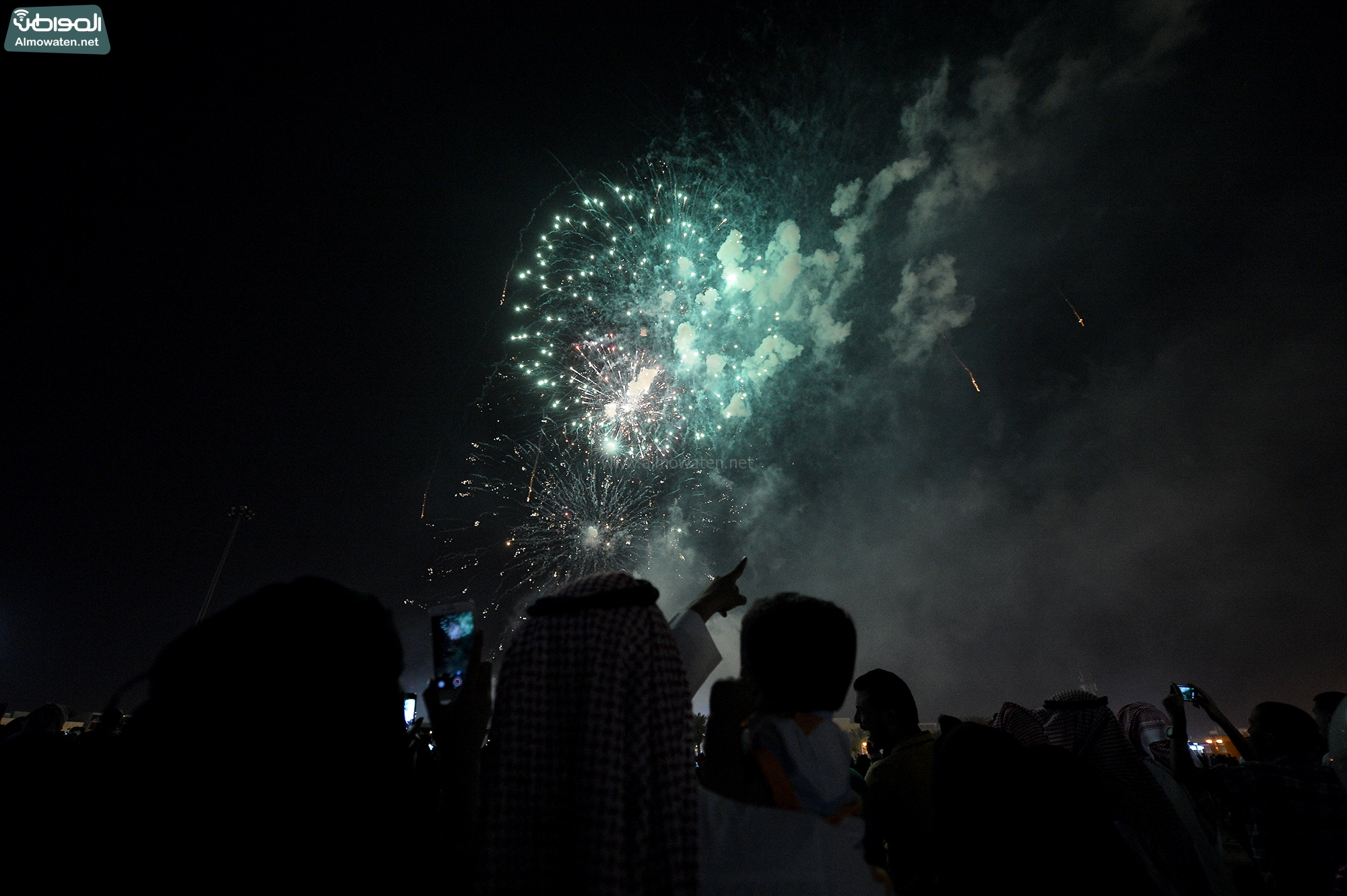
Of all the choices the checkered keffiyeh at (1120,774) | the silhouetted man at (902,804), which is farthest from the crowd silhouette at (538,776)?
the checkered keffiyeh at (1120,774)

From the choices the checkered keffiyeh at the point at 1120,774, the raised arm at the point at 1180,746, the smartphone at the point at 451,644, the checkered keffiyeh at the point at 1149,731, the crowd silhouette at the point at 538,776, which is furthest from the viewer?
the checkered keffiyeh at the point at 1149,731

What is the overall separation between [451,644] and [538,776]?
1.29 meters

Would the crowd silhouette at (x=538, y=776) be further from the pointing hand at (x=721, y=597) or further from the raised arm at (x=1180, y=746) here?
the raised arm at (x=1180, y=746)

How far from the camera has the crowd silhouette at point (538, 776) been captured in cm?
176

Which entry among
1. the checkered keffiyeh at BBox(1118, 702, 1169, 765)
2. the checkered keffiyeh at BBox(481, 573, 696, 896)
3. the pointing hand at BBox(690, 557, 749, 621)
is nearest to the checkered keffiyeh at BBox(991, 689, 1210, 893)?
the checkered keffiyeh at BBox(1118, 702, 1169, 765)

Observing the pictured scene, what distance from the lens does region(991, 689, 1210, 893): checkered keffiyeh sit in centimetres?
390

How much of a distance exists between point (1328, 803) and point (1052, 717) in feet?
5.97

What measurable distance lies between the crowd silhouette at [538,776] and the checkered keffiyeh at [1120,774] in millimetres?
1181

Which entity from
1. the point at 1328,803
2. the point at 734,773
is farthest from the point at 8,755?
the point at 1328,803

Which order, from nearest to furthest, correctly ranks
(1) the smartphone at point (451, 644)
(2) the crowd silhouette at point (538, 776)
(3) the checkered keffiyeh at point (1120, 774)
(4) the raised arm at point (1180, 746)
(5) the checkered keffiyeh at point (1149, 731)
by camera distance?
(2) the crowd silhouette at point (538, 776)
(1) the smartphone at point (451, 644)
(3) the checkered keffiyeh at point (1120, 774)
(4) the raised arm at point (1180, 746)
(5) the checkered keffiyeh at point (1149, 731)

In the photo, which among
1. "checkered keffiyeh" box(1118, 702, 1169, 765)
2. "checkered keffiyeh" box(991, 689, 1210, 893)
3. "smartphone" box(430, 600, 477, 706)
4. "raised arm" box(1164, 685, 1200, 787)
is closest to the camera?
"smartphone" box(430, 600, 477, 706)

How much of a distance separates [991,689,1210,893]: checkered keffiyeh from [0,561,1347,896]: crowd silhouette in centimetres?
118

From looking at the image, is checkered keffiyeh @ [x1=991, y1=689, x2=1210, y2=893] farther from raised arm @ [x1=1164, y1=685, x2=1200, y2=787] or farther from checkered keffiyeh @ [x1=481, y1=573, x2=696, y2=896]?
checkered keffiyeh @ [x1=481, y1=573, x2=696, y2=896]

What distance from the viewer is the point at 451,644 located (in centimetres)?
303
